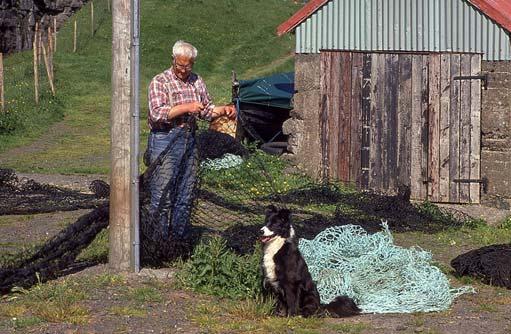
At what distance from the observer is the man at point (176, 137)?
9430 millimetres

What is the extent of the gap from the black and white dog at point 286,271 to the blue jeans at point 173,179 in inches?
63.5

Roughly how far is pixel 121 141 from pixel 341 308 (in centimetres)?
258

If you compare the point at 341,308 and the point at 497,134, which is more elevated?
the point at 497,134

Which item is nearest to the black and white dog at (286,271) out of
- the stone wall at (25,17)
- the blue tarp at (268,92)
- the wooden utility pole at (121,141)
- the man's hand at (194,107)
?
the man's hand at (194,107)

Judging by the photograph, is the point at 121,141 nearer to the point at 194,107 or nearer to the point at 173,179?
the point at 173,179

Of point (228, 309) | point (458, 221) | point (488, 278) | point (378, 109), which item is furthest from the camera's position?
point (378, 109)

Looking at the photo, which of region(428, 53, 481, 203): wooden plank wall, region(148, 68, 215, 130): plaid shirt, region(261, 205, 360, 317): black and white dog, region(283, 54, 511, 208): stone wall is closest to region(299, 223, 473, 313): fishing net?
region(261, 205, 360, 317): black and white dog

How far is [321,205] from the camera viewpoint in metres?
14.4

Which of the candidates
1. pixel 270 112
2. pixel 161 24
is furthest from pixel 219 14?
pixel 270 112

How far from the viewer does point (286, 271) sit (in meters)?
8.10

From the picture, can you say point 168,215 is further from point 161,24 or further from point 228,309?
A: point 161,24

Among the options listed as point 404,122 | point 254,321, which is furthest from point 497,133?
point 254,321

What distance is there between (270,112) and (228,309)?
41.4ft

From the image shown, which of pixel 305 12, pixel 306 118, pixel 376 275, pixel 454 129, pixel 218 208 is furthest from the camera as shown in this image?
pixel 306 118
